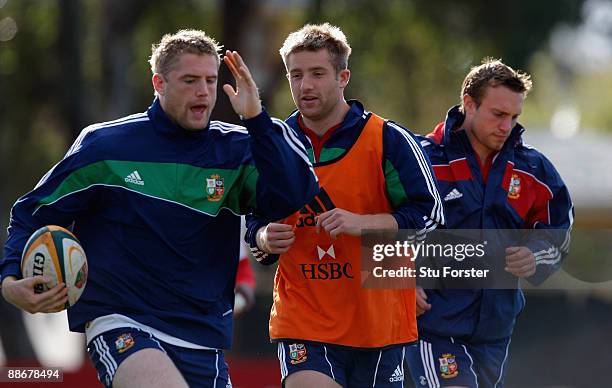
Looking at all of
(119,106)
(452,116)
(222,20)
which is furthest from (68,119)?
(452,116)

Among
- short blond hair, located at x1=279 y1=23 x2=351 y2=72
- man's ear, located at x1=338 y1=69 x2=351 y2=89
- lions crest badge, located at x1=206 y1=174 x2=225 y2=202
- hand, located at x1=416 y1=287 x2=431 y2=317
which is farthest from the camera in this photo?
hand, located at x1=416 y1=287 x2=431 y2=317

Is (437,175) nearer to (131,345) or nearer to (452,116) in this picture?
(452,116)

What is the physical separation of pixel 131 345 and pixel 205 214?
0.83 m

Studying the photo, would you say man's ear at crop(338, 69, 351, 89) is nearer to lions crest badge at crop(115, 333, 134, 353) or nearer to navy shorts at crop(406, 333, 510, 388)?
navy shorts at crop(406, 333, 510, 388)

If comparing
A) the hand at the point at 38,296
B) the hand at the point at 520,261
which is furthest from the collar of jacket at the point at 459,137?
the hand at the point at 38,296

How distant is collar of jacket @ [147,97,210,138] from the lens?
6695 mm

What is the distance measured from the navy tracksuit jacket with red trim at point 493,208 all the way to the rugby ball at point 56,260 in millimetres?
2303

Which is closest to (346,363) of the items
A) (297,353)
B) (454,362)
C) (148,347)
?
(297,353)

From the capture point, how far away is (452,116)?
7754 mm

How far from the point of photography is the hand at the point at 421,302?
24.2 feet

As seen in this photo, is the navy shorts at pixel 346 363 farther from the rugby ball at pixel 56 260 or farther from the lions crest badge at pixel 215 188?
the rugby ball at pixel 56 260

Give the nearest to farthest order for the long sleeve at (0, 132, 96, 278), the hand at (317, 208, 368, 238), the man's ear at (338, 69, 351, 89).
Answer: the hand at (317, 208, 368, 238) < the long sleeve at (0, 132, 96, 278) < the man's ear at (338, 69, 351, 89)

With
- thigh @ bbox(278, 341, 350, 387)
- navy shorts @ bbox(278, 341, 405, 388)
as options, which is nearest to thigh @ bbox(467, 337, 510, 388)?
navy shorts @ bbox(278, 341, 405, 388)

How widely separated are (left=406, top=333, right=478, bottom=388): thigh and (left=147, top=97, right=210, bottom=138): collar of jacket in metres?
1.96
